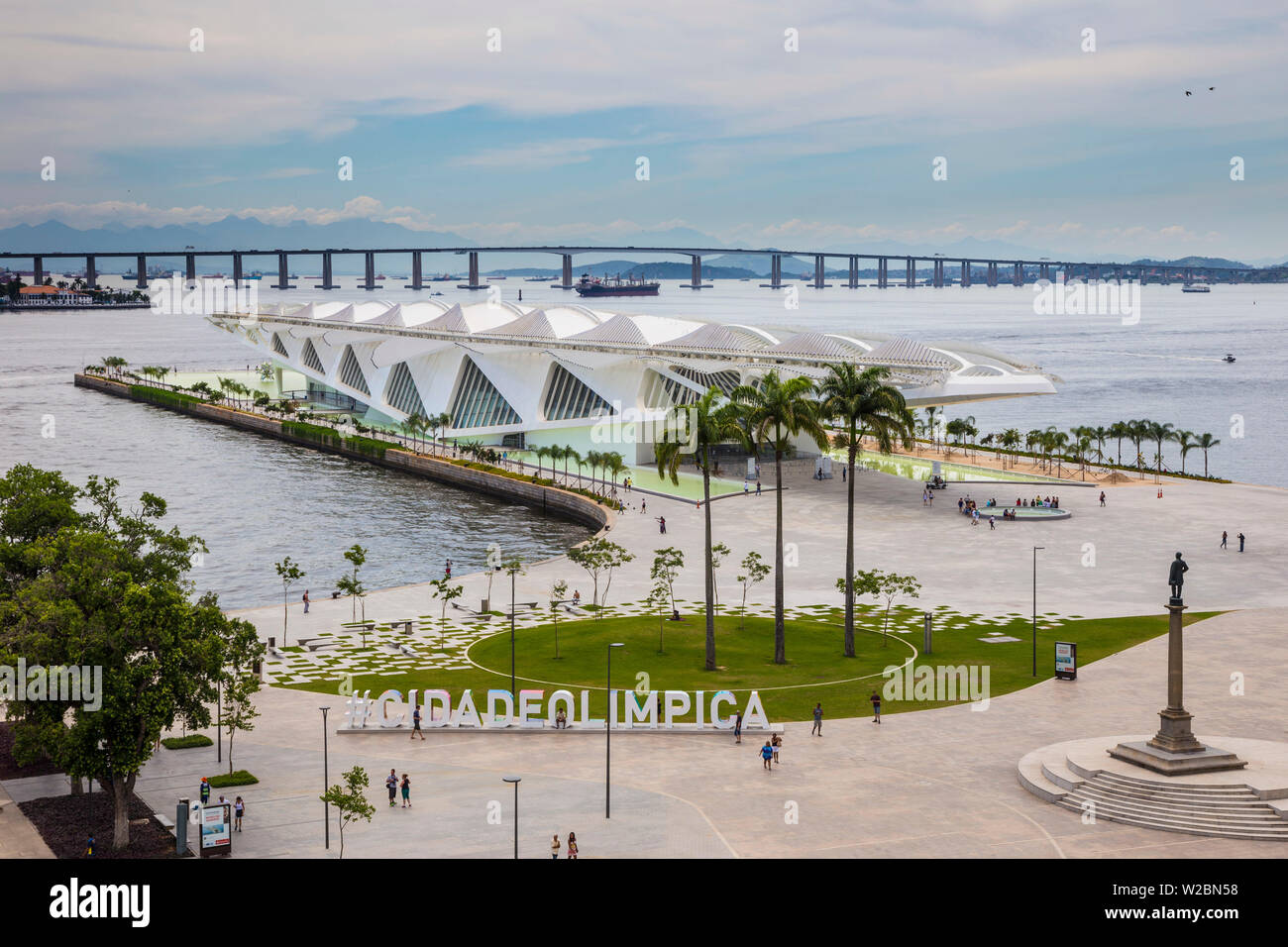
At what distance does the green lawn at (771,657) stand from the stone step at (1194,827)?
10.9 m

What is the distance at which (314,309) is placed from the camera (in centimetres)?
15112

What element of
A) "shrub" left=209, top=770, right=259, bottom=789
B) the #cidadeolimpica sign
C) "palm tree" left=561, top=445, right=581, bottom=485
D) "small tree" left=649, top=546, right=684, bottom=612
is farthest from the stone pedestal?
"palm tree" left=561, top=445, right=581, bottom=485

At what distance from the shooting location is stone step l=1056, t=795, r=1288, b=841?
32.5m

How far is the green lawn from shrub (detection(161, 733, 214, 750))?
23.0ft

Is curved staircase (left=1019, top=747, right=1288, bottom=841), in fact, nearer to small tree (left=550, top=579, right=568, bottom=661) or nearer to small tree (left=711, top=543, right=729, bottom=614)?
small tree (left=550, top=579, right=568, bottom=661)

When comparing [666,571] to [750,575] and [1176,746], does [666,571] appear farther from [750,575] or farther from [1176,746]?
[1176,746]

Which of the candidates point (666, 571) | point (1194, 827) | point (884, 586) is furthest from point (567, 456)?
point (1194, 827)

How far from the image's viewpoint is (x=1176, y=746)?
35.3 metres

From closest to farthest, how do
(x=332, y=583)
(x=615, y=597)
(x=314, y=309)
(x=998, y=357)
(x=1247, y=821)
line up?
1. (x=1247, y=821)
2. (x=615, y=597)
3. (x=332, y=583)
4. (x=998, y=357)
5. (x=314, y=309)

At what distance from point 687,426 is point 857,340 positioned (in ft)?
161

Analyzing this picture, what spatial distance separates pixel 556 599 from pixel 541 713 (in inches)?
606

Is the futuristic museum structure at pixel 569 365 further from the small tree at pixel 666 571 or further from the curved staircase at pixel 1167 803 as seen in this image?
the curved staircase at pixel 1167 803

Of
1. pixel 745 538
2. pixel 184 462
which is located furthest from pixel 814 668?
pixel 184 462

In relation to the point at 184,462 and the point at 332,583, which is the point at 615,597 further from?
the point at 184,462
